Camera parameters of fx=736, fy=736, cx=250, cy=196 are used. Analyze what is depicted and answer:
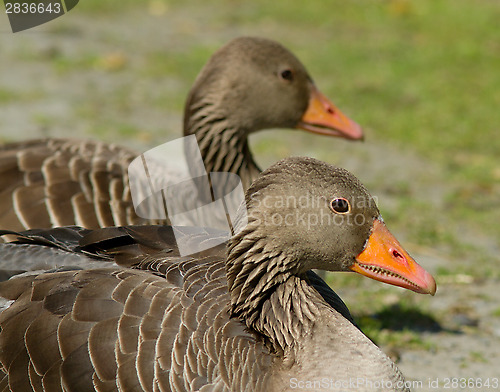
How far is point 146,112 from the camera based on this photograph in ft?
32.9

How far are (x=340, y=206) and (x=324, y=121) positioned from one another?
98.8 inches

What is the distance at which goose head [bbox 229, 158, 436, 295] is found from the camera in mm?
3695

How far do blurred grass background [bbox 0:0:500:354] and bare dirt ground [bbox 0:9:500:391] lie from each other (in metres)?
0.03

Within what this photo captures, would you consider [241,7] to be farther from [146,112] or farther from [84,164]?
[84,164]

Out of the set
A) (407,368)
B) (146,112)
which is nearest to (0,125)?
(146,112)

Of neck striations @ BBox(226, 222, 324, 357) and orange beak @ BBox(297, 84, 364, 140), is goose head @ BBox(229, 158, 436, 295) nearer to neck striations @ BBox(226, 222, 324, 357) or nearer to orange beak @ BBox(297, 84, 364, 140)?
neck striations @ BBox(226, 222, 324, 357)

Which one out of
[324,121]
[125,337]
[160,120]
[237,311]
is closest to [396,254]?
[237,311]

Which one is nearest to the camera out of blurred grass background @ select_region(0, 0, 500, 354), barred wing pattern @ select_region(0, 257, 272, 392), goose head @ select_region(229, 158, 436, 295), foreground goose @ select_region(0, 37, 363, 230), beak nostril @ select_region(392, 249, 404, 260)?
barred wing pattern @ select_region(0, 257, 272, 392)

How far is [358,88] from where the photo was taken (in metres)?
11.1

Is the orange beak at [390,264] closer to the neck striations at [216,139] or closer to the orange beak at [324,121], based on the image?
the neck striations at [216,139]

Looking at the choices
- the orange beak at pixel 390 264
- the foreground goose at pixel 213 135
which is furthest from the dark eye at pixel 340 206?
the foreground goose at pixel 213 135

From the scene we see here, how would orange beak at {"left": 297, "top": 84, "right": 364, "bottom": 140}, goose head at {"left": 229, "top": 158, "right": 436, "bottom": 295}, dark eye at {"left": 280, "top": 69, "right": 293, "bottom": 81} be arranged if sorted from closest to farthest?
goose head at {"left": 229, "top": 158, "right": 436, "bottom": 295}
dark eye at {"left": 280, "top": 69, "right": 293, "bottom": 81}
orange beak at {"left": 297, "top": 84, "right": 364, "bottom": 140}

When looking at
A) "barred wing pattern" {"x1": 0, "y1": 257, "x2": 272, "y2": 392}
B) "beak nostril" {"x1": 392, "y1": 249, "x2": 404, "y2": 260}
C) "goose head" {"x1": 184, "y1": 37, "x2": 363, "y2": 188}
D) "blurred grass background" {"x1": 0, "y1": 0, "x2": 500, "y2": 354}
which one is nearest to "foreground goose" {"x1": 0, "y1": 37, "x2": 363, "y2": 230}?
"goose head" {"x1": 184, "y1": 37, "x2": 363, "y2": 188}

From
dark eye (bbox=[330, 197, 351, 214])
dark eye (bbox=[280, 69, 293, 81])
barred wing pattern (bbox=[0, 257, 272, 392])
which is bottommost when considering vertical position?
barred wing pattern (bbox=[0, 257, 272, 392])
